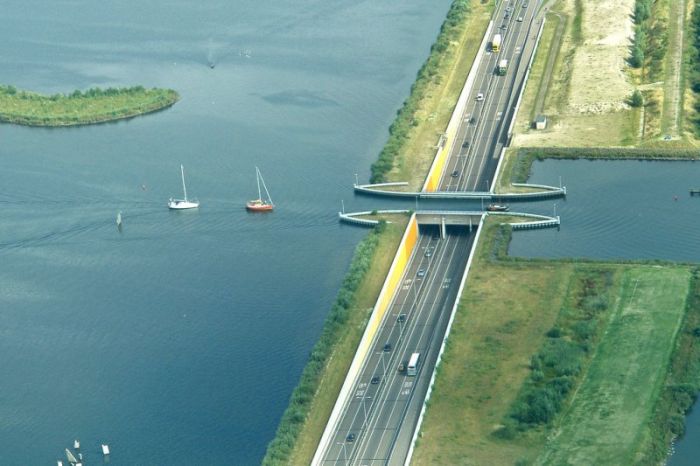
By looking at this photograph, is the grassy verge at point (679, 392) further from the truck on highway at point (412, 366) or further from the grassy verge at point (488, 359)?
the truck on highway at point (412, 366)

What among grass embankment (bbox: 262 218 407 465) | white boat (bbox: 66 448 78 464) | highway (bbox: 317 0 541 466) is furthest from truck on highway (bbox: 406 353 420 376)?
white boat (bbox: 66 448 78 464)

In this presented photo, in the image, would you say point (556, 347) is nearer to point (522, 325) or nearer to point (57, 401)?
point (522, 325)

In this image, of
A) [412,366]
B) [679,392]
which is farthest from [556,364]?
[412,366]

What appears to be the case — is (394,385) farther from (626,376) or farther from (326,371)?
(626,376)

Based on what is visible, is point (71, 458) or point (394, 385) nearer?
point (71, 458)

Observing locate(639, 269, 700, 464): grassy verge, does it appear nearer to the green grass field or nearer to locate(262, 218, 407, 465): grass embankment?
the green grass field


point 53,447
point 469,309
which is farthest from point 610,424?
point 53,447

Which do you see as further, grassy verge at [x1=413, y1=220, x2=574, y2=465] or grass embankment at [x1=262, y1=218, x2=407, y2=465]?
grass embankment at [x1=262, y1=218, x2=407, y2=465]
